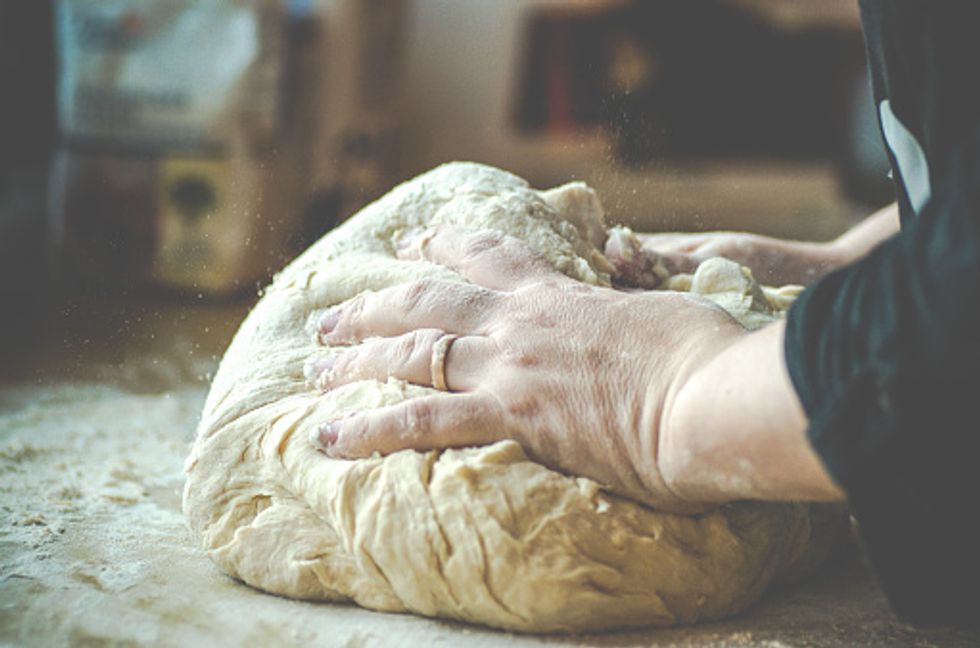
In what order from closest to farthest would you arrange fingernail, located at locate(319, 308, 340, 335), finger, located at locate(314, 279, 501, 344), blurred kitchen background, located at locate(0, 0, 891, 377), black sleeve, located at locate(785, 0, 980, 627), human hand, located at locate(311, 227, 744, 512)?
black sleeve, located at locate(785, 0, 980, 627)
human hand, located at locate(311, 227, 744, 512)
finger, located at locate(314, 279, 501, 344)
fingernail, located at locate(319, 308, 340, 335)
blurred kitchen background, located at locate(0, 0, 891, 377)

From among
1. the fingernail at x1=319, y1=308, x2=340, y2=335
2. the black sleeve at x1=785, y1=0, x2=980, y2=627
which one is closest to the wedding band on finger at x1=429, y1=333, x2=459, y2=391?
the fingernail at x1=319, y1=308, x2=340, y2=335

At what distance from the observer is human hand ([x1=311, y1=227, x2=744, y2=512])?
833 millimetres

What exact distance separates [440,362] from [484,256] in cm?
16

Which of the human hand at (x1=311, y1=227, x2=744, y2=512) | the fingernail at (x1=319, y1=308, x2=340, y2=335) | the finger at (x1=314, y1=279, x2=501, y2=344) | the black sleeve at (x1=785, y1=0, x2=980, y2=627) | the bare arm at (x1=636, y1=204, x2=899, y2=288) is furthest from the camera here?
the bare arm at (x1=636, y1=204, x2=899, y2=288)

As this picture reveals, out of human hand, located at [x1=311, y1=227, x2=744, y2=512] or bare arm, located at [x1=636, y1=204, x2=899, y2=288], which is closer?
human hand, located at [x1=311, y1=227, x2=744, y2=512]

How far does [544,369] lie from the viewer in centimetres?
87

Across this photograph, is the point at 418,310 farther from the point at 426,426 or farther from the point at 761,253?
the point at 761,253

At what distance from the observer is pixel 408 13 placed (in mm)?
3752

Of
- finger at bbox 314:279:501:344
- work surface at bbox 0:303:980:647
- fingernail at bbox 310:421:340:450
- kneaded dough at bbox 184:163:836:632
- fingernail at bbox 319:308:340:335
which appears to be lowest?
work surface at bbox 0:303:980:647

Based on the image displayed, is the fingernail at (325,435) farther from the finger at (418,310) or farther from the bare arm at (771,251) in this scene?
the bare arm at (771,251)

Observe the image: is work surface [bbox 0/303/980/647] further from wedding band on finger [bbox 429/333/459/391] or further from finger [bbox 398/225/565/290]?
finger [bbox 398/225/565/290]

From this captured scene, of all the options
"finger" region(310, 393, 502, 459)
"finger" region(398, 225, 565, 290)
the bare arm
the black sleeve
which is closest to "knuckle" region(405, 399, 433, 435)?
"finger" region(310, 393, 502, 459)

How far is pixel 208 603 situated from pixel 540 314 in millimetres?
409

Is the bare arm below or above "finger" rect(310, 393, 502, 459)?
above
